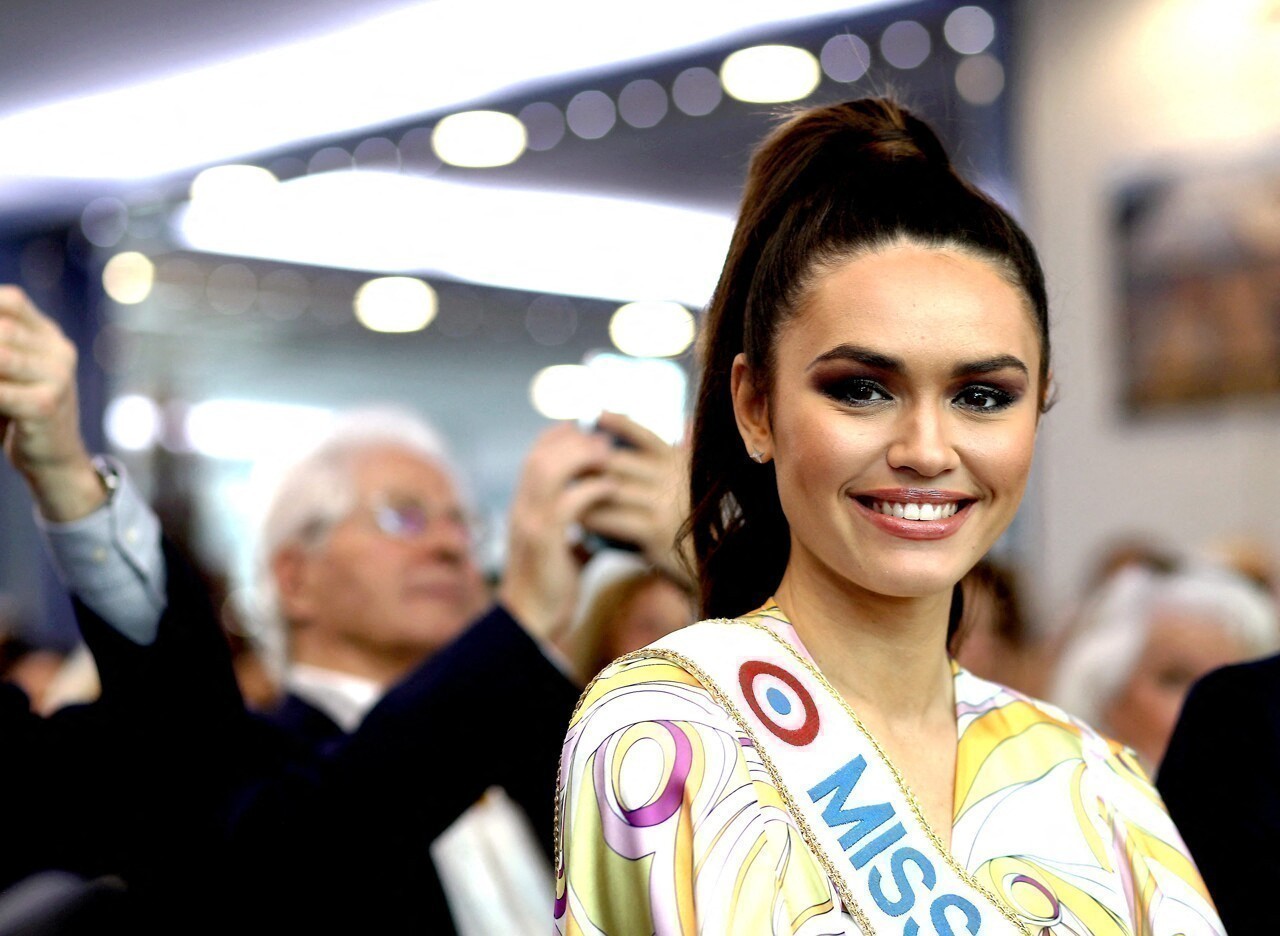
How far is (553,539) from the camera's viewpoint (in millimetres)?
1823

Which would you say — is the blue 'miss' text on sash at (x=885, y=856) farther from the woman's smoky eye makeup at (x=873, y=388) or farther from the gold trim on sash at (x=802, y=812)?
the woman's smoky eye makeup at (x=873, y=388)

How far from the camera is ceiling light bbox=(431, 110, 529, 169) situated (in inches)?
256

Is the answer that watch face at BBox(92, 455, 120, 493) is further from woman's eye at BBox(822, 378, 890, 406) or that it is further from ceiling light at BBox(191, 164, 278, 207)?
ceiling light at BBox(191, 164, 278, 207)

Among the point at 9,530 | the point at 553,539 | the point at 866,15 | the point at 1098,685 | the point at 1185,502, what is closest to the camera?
the point at 553,539

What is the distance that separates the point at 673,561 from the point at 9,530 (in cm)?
743

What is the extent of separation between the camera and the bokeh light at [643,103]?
20.2 ft

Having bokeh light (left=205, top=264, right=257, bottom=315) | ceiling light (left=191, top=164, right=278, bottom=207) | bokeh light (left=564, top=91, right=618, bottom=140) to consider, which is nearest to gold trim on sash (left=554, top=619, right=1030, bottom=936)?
bokeh light (left=564, top=91, right=618, bottom=140)

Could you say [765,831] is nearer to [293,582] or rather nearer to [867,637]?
[867,637]

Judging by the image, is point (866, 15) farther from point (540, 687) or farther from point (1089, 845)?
point (1089, 845)

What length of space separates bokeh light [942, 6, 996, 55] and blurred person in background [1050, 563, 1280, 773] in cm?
300

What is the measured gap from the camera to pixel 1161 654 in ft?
8.89

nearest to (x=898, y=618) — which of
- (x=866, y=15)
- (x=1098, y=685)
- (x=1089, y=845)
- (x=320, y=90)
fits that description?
(x=1089, y=845)

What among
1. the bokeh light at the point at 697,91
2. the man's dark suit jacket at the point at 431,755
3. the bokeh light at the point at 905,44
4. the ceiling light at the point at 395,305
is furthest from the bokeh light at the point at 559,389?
the man's dark suit jacket at the point at 431,755

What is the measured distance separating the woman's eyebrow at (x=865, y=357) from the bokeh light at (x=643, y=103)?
5.19m
